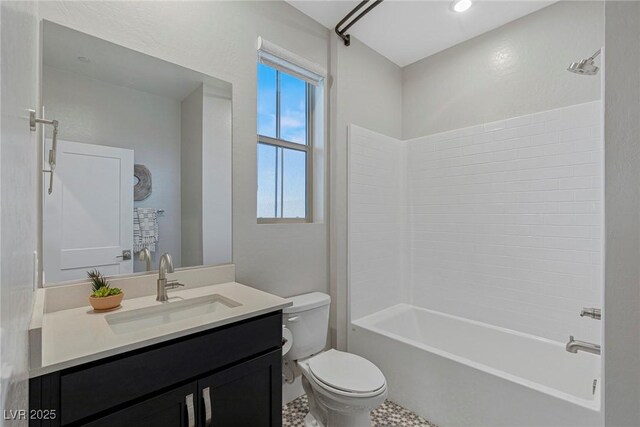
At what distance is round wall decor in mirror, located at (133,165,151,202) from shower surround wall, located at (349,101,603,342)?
4.68 feet

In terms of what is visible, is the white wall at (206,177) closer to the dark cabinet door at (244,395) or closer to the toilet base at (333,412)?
the dark cabinet door at (244,395)

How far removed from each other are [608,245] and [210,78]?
1815mm

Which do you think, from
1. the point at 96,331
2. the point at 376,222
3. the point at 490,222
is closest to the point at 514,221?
the point at 490,222

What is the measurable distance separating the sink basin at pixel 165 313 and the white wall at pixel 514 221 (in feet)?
6.32

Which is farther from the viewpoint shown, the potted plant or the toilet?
the toilet

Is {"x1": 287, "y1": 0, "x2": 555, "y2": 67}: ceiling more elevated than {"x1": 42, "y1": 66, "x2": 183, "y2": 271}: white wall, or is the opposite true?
{"x1": 287, "y1": 0, "x2": 555, "y2": 67}: ceiling

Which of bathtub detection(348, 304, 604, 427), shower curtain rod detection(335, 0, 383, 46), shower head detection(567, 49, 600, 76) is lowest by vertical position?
bathtub detection(348, 304, 604, 427)

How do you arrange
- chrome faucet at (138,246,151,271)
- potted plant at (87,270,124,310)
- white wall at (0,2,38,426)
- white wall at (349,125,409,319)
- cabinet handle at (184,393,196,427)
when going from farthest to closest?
white wall at (349,125,409,319)
chrome faucet at (138,246,151,271)
potted plant at (87,270,124,310)
cabinet handle at (184,393,196,427)
white wall at (0,2,38,426)

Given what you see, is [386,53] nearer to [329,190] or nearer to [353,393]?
[329,190]

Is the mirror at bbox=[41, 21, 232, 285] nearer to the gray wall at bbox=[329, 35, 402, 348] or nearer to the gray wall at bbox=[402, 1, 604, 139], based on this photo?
the gray wall at bbox=[329, 35, 402, 348]

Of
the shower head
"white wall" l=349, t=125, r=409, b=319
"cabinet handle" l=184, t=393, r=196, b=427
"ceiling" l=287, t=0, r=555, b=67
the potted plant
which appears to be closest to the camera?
"cabinet handle" l=184, t=393, r=196, b=427

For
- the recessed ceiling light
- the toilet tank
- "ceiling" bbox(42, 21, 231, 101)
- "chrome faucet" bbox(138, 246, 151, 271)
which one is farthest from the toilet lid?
the recessed ceiling light

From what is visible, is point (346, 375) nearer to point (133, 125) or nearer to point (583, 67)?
point (133, 125)

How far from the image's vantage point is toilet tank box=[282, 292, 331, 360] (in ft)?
5.99
